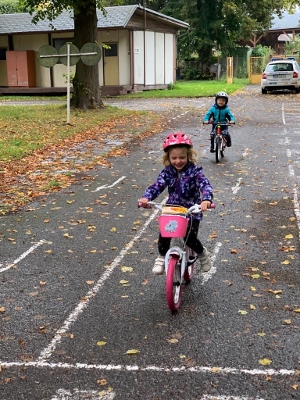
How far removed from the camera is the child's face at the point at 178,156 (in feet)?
16.0

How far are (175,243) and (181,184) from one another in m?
0.58

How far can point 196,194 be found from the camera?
201 inches

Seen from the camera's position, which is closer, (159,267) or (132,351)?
(132,351)

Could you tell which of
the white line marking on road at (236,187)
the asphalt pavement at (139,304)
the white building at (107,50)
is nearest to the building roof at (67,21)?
the white building at (107,50)

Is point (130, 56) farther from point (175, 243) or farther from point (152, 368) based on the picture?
point (152, 368)

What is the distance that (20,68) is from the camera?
33500 millimetres

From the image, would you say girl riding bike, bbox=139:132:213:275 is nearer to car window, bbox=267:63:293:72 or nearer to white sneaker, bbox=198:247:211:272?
white sneaker, bbox=198:247:211:272

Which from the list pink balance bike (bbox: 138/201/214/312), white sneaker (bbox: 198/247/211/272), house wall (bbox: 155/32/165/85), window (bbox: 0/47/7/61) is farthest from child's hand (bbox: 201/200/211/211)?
window (bbox: 0/47/7/61)

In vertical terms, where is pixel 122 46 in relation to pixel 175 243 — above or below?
above

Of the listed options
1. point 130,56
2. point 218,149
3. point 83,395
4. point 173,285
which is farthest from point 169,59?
point 83,395

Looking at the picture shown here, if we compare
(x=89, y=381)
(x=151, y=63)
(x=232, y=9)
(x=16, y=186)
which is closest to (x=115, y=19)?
(x=151, y=63)

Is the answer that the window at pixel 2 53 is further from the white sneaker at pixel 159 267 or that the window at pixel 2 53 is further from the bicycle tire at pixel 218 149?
the white sneaker at pixel 159 267

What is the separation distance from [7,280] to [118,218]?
99.0 inches

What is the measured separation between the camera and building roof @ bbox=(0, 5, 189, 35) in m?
30.8
